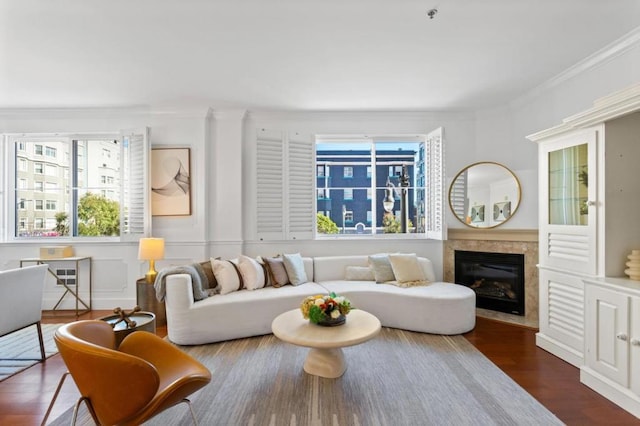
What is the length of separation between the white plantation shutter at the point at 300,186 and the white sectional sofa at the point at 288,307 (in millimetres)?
892

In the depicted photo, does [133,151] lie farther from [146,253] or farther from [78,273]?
[78,273]

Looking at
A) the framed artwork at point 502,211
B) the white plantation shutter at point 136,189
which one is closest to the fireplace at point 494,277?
the framed artwork at point 502,211

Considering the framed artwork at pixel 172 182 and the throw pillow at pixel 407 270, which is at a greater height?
the framed artwork at pixel 172 182

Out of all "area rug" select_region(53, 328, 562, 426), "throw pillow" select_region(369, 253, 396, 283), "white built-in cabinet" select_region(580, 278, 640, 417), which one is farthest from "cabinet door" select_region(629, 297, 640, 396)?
"throw pillow" select_region(369, 253, 396, 283)

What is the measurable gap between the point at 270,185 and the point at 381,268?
1879 mm

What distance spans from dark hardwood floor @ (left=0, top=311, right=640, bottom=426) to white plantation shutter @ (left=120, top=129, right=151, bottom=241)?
1.71 metres

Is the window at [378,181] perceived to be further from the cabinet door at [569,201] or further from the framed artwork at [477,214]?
the cabinet door at [569,201]

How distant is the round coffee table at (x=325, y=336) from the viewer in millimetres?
2285

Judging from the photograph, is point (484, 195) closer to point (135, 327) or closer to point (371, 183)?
point (371, 183)

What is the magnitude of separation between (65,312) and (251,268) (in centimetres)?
277

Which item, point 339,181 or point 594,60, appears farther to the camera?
point 339,181

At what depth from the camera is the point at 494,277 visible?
13.3ft

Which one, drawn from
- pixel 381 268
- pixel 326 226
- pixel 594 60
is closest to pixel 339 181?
pixel 326 226

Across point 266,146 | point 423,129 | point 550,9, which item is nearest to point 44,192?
point 266,146
